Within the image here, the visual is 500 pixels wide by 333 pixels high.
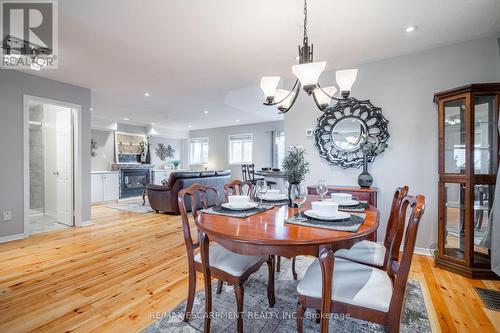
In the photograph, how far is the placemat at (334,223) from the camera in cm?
125

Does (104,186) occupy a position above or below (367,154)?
below

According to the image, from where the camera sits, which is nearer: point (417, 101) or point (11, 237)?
point (417, 101)

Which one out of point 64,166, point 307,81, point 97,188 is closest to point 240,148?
point 97,188

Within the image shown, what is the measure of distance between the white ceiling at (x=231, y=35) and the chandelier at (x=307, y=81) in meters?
0.53

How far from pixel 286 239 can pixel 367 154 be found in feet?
8.09

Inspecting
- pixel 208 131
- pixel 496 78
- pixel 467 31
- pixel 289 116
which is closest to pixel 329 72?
pixel 289 116

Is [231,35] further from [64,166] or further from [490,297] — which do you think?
[64,166]

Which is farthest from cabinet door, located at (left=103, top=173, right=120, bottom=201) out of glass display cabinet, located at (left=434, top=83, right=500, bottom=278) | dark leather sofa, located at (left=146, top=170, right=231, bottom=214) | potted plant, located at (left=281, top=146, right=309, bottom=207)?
glass display cabinet, located at (left=434, top=83, right=500, bottom=278)

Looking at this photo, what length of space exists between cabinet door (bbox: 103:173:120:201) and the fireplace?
20cm

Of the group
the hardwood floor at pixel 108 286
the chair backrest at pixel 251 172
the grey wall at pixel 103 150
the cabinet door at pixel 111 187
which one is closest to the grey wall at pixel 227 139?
the chair backrest at pixel 251 172

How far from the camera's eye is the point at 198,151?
9.80 m

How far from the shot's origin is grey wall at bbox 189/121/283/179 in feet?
25.5

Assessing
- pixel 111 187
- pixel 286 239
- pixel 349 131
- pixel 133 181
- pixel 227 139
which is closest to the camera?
pixel 286 239

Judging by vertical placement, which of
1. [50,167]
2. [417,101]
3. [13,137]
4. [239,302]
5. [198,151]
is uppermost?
[417,101]
